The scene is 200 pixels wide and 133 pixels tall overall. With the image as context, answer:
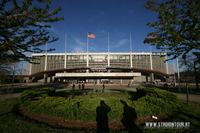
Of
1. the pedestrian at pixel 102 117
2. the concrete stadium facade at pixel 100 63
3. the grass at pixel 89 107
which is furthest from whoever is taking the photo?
the concrete stadium facade at pixel 100 63

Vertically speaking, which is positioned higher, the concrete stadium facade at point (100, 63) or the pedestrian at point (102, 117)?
the concrete stadium facade at point (100, 63)

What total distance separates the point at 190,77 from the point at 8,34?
4321cm

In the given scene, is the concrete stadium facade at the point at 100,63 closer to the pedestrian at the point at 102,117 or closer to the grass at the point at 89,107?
the grass at the point at 89,107

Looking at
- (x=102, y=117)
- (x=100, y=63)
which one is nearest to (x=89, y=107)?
(x=102, y=117)

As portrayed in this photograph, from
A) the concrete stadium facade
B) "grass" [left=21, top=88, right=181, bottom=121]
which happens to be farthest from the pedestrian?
the concrete stadium facade

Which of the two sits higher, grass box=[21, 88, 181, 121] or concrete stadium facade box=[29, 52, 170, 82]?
concrete stadium facade box=[29, 52, 170, 82]

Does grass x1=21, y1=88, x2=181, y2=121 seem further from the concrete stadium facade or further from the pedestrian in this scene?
the concrete stadium facade

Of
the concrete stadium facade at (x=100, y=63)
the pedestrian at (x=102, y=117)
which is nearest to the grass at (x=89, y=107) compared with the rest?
the pedestrian at (x=102, y=117)

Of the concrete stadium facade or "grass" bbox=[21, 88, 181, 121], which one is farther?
the concrete stadium facade

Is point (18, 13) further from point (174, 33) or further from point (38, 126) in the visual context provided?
point (174, 33)

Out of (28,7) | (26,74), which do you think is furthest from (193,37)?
(26,74)

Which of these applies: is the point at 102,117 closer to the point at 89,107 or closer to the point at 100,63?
the point at 89,107

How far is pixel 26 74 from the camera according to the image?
9669cm

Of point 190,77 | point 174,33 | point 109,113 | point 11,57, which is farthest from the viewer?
point 190,77
